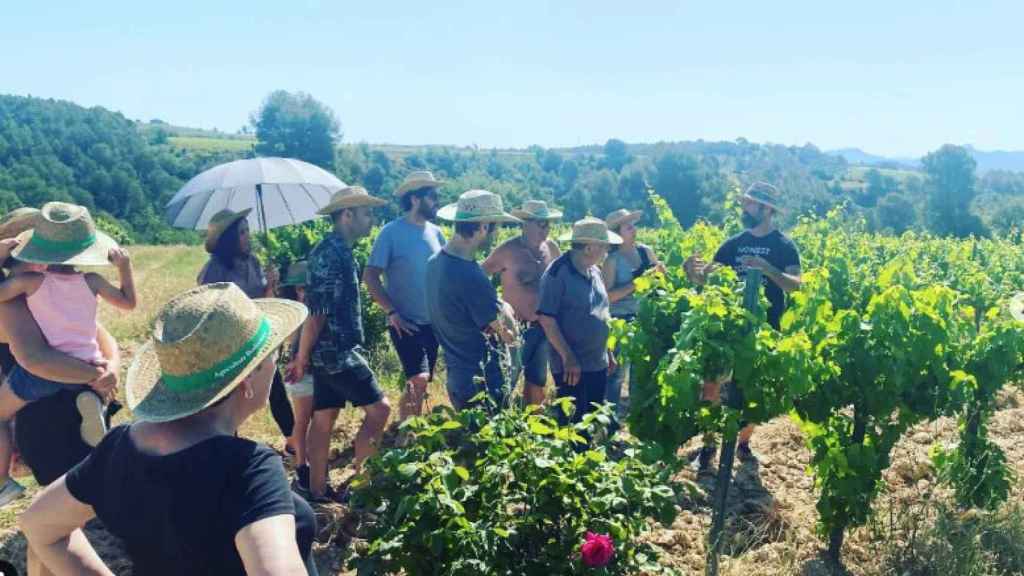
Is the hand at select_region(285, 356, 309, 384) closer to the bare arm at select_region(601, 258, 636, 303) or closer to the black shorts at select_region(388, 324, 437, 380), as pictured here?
the black shorts at select_region(388, 324, 437, 380)

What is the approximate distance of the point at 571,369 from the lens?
4246mm

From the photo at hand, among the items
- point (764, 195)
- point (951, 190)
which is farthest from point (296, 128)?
point (764, 195)

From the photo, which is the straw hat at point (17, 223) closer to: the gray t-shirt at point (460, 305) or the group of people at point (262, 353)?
the group of people at point (262, 353)

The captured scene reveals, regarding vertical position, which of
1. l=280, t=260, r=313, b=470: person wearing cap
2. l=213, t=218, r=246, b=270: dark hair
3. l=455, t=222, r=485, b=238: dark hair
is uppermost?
l=455, t=222, r=485, b=238: dark hair

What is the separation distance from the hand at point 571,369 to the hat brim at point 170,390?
2484 millimetres

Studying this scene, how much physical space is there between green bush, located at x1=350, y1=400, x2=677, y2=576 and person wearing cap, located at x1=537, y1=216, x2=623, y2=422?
1.68 metres

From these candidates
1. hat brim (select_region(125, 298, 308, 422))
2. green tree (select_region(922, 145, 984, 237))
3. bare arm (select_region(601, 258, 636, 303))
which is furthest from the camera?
green tree (select_region(922, 145, 984, 237))

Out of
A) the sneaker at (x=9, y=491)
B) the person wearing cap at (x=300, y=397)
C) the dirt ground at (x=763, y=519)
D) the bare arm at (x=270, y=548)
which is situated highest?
the bare arm at (x=270, y=548)

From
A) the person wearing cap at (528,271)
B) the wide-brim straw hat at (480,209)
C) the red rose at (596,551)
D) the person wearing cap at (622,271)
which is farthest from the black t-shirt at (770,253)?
the red rose at (596,551)

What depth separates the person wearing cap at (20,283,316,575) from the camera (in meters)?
1.36

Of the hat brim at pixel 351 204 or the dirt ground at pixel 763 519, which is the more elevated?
the hat brim at pixel 351 204

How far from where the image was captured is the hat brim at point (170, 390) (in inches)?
58.1

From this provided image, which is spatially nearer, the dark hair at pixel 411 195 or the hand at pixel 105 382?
the hand at pixel 105 382

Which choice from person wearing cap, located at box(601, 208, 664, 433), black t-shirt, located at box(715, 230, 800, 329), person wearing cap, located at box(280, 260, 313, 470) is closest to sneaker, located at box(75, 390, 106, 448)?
person wearing cap, located at box(280, 260, 313, 470)
